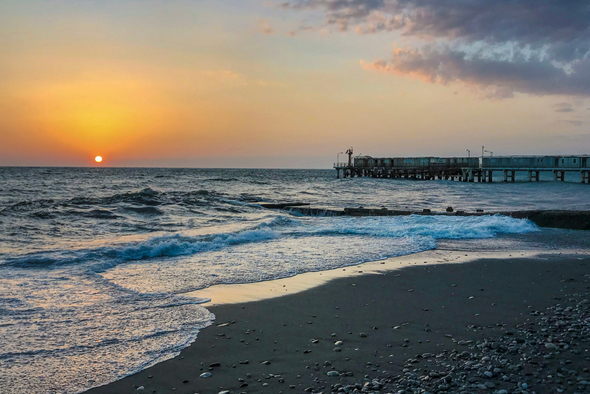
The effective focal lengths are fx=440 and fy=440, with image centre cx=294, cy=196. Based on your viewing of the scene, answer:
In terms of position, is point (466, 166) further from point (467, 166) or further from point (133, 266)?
point (133, 266)

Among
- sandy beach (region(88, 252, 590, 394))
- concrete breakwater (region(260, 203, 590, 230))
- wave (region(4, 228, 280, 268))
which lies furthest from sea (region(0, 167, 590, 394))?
concrete breakwater (region(260, 203, 590, 230))

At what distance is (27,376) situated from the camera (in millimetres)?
4680

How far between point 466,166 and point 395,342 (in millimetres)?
70240

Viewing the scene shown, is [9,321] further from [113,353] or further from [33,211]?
[33,211]

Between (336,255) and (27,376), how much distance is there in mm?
8540

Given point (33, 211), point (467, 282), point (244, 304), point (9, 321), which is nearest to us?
point (9, 321)

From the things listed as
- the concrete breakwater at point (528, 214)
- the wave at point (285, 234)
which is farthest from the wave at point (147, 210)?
the concrete breakwater at point (528, 214)

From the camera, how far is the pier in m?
60.1

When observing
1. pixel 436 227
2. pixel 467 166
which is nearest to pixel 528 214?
pixel 436 227

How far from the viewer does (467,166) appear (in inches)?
2763

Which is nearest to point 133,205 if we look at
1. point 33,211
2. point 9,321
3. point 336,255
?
point 33,211

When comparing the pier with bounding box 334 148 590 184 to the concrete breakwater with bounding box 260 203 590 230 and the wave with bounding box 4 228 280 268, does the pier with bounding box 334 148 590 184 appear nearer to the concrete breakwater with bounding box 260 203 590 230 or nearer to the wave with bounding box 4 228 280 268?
the concrete breakwater with bounding box 260 203 590 230

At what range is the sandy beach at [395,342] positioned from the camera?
438cm

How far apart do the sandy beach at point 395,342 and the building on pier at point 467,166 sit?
59804 mm
